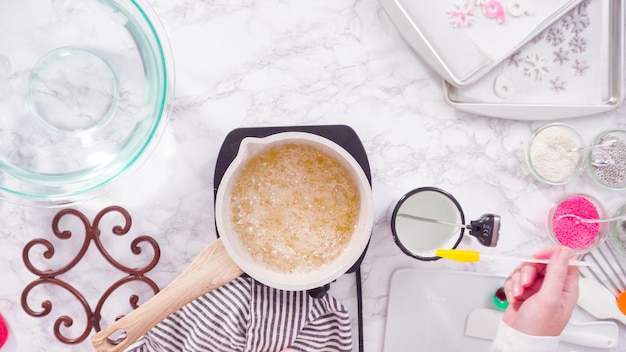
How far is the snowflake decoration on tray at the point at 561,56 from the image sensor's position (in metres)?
1.09

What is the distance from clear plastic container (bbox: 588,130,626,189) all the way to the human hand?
0.24m

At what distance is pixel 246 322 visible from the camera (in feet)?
3.42

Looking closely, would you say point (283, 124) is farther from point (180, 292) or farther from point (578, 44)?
point (578, 44)

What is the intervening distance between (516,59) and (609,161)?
0.26 metres

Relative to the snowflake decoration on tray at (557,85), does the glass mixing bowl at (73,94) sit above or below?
above

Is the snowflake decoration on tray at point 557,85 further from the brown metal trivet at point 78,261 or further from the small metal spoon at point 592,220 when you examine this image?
the brown metal trivet at point 78,261

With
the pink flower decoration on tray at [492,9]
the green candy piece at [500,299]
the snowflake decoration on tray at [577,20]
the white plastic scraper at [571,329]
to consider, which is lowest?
the white plastic scraper at [571,329]

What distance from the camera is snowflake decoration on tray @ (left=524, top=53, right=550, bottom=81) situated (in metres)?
1.09

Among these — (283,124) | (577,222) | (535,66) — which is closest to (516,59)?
(535,66)

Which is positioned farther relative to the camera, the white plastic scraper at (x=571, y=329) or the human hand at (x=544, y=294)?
the white plastic scraper at (x=571, y=329)

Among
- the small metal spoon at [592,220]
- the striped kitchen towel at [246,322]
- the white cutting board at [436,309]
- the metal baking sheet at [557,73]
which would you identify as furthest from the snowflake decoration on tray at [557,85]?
the striped kitchen towel at [246,322]

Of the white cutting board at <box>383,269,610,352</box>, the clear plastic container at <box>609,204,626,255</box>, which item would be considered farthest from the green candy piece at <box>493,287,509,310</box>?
the clear plastic container at <box>609,204,626,255</box>

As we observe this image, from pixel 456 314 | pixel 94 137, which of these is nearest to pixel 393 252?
pixel 456 314

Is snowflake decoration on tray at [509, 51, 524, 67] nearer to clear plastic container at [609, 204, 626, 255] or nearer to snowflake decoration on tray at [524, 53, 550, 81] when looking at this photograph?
snowflake decoration on tray at [524, 53, 550, 81]
